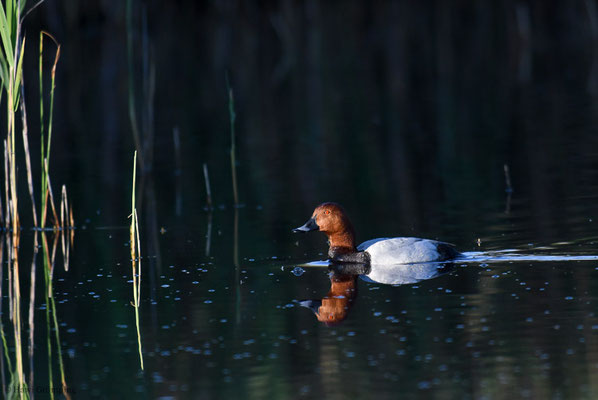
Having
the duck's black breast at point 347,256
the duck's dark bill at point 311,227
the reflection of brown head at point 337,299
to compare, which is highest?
the duck's dark bill at point 311,227

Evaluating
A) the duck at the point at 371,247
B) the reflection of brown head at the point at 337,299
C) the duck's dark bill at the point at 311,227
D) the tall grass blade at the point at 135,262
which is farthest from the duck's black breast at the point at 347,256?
A: the tall grass blade at the point at 135,262

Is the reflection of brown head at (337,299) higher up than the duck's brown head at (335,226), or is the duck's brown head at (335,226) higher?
the duck's brown head at (335,226)

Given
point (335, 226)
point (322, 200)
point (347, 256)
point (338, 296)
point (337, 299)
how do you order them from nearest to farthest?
point (337, 299), point (338, 296), point (347, 256), point (335, 226), point (322, 200)

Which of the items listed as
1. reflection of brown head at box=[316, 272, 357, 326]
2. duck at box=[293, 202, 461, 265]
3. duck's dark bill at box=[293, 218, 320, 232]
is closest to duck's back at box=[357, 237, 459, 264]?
duck at box=[293, 202, 461, 265]

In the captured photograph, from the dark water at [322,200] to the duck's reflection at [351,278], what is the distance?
0.10 meters

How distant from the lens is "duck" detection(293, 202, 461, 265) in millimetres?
8906

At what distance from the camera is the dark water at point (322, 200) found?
623 cm

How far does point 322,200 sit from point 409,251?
305 centimetres

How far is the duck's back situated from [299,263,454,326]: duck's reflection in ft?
→ 0.16

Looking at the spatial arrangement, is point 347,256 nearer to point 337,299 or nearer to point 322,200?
point 337,299

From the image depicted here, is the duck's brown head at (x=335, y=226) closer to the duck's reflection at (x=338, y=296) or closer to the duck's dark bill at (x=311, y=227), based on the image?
the duck's dark bill at (x=311, y=227)

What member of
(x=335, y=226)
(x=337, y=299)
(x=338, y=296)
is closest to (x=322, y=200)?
(x=335, y=226)

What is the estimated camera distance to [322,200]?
469 inches

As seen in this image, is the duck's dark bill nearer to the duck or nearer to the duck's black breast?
the duck
